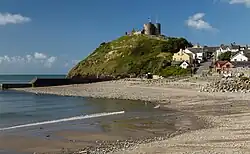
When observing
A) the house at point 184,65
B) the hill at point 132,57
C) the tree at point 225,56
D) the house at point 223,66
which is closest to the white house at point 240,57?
the tree at point 225,56

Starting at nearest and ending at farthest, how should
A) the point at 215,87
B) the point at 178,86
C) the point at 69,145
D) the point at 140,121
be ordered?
the point at 69,145, the point at 140,121, the point at 215,87, the point at 178,86

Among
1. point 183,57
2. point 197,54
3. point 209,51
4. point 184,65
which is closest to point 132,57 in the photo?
point 197,54

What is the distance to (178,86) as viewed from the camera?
5741 centimetres

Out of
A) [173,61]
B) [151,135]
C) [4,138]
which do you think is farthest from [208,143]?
[173,61]

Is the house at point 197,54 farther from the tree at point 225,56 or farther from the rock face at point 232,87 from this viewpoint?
the rock face at point 232,87

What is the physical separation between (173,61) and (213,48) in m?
30.1

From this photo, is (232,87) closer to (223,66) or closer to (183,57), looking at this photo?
(223,66)

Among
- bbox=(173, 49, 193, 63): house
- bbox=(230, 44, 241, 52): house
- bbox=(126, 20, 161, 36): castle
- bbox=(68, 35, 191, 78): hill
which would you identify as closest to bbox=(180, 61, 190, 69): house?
bbox=(68, 35, 191, 78): hill

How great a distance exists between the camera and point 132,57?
124m

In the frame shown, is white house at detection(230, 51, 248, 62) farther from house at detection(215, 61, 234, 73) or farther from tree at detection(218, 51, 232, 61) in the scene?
house at detection(215, 61, 234, 73)

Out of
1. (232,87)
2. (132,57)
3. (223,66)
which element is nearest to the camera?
(232,87)

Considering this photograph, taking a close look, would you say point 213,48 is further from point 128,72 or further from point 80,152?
point 80,152

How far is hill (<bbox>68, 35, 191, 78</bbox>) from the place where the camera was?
104 meters

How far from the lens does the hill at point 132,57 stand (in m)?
104
